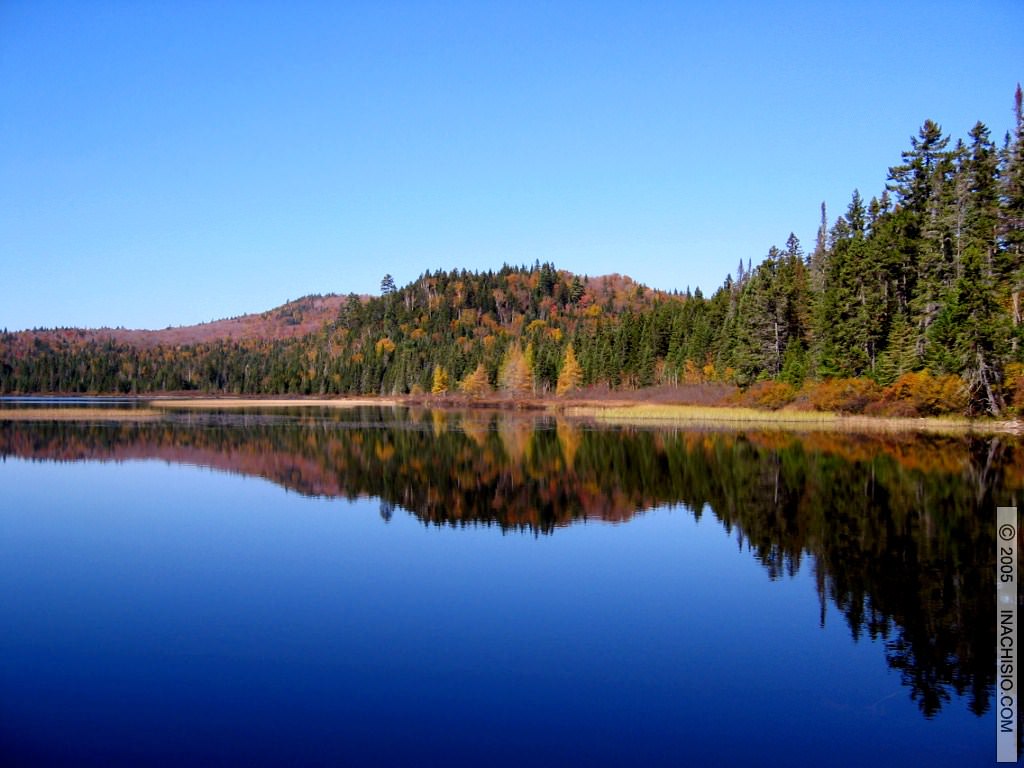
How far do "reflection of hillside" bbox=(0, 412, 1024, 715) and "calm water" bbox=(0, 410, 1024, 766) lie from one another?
13cm

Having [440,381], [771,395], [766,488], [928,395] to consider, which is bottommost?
[766,488]

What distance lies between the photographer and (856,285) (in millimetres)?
64875

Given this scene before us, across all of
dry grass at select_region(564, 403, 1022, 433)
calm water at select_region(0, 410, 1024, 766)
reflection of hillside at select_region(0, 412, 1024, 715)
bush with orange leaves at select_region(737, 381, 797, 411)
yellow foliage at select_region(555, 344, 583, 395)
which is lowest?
calm water at select_region(0, 410, 1024, 766)

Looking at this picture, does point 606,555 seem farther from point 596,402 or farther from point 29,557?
point 596,402

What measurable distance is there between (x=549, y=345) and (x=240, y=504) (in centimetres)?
11098

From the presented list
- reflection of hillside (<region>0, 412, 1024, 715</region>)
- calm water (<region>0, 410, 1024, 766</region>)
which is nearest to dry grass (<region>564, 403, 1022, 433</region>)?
reflection of hillside (<region>0, 412, 1024, 715</region>)

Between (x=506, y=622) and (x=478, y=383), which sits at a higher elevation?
(x=478, y=383)

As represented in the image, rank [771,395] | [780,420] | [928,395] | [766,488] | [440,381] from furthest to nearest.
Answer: [440,381] < [771,395] < [780,420] < [928,395] < [766,488]

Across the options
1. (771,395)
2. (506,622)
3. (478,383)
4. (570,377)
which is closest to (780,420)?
(771,395)

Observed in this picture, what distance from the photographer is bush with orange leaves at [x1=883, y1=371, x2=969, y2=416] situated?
50.1 meters

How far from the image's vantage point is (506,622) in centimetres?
1321

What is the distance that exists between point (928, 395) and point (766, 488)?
30744 mm

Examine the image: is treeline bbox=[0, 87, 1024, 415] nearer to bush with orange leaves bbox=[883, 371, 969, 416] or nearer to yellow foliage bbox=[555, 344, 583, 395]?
bush with orange leaves bbox=[883, 371, 969, 416]

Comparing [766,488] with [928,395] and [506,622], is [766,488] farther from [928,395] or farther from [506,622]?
[928,395]
